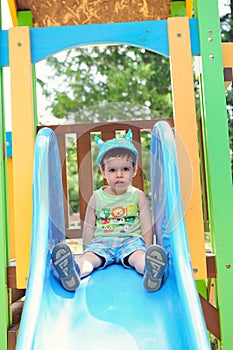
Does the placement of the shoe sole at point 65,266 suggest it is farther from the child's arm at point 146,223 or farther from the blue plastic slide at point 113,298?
the child's arm at point 146,223

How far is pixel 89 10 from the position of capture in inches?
155

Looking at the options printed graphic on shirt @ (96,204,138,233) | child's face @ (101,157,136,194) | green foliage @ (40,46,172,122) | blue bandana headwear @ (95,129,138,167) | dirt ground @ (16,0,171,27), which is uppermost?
green foliage @ (40,46,172,122)

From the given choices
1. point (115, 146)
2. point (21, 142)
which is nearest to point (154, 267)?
point (115, 146)

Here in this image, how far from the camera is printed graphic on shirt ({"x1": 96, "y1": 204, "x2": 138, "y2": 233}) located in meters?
2.88

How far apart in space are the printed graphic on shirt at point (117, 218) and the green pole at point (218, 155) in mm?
463

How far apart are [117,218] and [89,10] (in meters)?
1.85

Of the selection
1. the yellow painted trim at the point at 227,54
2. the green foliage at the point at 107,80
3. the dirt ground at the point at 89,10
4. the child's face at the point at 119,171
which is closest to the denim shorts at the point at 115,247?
the child's face at the point at 119,171

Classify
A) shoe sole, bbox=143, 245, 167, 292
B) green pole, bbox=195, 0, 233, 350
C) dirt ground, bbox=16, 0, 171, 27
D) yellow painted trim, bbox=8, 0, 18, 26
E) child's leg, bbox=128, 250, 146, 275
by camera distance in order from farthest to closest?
yellow painted trim, bbox=8, 0, 18, 26 < dirt ground, bbox=16, 0, 171, 27 < green pole, bbox=195, 0, 233, 350 < child's leg, bbox=128, 250, 146, 275 < shoe sole, bbox=143, 245, 167, 292

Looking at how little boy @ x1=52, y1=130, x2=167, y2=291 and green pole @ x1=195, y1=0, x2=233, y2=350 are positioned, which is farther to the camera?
green pole @ x1=195, y1=0, x2=233, y2=350

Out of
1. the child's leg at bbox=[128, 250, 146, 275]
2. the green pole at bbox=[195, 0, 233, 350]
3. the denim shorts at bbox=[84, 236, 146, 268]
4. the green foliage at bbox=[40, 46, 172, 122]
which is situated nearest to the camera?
the child's leg at bbox=[128, 250, 146, 275]

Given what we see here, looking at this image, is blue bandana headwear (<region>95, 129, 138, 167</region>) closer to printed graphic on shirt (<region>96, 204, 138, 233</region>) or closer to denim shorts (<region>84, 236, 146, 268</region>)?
printed graphic on shirt (<region>96, 204, 138, 233</region>)

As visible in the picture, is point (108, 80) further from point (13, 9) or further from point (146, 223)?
point (146, 223)

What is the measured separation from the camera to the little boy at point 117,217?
8.82ft

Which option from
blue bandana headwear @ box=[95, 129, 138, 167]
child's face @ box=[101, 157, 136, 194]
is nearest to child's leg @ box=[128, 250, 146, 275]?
child's face @ box=[101, 157, 136, 194]
